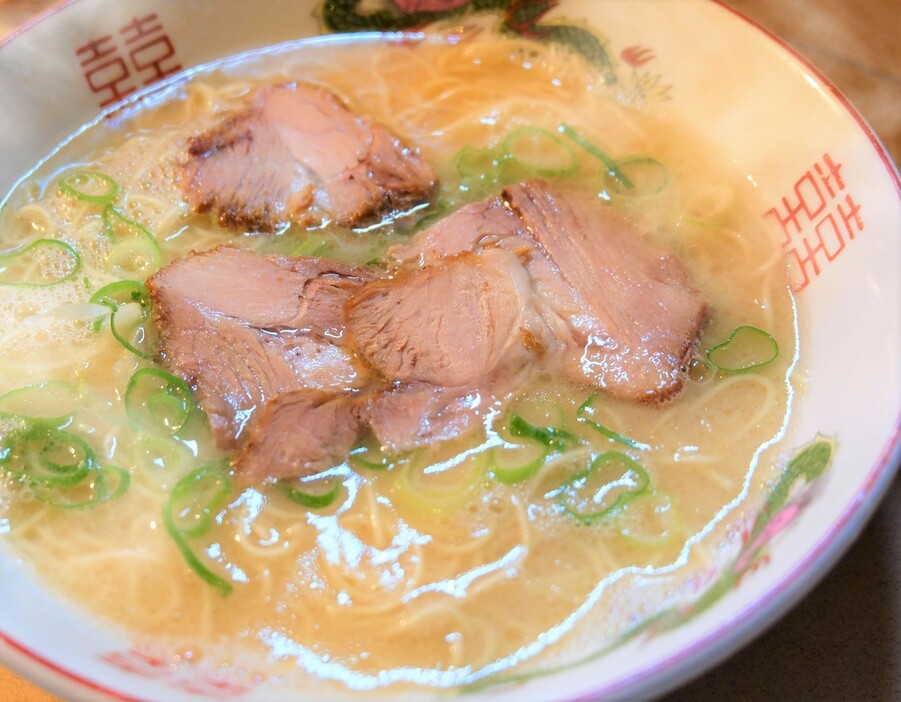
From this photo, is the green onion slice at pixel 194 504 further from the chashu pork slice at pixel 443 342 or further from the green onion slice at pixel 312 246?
the green onion slice at pixel 312 246

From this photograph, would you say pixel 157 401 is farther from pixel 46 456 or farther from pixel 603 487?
pixel 603 487

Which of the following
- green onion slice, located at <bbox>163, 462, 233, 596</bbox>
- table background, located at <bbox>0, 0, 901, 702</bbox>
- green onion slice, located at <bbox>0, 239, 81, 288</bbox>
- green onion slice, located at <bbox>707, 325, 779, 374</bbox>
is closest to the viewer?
table background, located at <bbox>0, 0, 901, 702</bbox>

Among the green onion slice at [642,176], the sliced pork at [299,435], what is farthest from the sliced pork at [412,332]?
the green onion slice at [642,176]

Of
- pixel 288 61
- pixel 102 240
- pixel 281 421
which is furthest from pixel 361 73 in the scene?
pixel 281 421

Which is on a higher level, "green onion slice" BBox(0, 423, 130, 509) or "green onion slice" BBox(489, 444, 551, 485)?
"green onion slice" BBox(0, 423, 130, 509)

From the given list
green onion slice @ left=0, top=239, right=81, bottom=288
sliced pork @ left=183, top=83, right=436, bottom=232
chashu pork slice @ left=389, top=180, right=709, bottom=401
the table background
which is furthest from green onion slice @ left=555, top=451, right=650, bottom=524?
green onion slice @ left=0, top=239, right=81, bottom=288

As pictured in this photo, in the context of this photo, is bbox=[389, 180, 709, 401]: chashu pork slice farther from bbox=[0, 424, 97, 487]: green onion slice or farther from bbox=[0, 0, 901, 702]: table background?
bbox=[0, 424, 97, 487]: green onion slice

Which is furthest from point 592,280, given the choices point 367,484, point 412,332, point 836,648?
point 836,648
